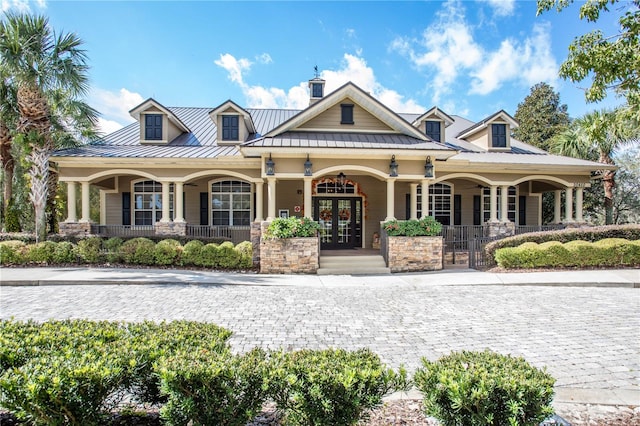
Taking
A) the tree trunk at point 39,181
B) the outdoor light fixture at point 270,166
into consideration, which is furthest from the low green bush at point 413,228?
the tree trunk at point 39,181

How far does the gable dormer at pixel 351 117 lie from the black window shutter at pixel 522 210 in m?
8.61

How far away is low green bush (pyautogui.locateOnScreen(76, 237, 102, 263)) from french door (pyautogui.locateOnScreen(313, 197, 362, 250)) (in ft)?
29.2

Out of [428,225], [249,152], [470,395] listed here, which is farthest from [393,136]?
[470,395]

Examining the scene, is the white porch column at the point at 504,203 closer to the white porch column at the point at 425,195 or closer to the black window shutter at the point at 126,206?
the white porch column at the point at 425,195

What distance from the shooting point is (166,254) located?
12.6 m

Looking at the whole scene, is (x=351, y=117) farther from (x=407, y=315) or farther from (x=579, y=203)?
(x=579, y=203)

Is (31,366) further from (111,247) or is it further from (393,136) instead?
(393,136)

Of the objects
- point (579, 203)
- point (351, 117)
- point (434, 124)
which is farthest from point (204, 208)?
point (579, 203)

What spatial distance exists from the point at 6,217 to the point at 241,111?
1198cm

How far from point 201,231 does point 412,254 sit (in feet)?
30.5

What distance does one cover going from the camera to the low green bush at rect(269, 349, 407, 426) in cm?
262

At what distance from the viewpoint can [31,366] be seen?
268 cm

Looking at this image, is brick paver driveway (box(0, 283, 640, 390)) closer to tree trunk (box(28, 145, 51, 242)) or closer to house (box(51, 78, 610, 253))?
house (box(51, 78, 610, 253))

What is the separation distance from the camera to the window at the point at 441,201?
18031mm
